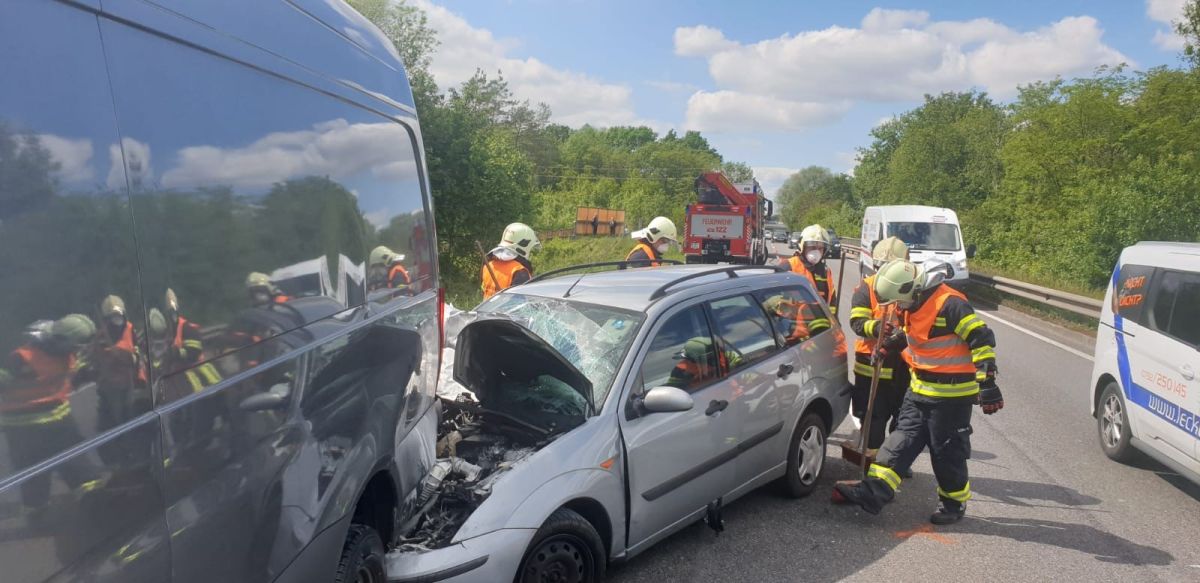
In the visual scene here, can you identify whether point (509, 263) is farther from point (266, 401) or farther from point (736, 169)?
point (736, 169)

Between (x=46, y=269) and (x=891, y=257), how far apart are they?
543 centimetres

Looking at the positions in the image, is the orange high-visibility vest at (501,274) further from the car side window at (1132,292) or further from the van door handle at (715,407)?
the car side window at (1132,292)

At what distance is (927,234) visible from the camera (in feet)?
62.5

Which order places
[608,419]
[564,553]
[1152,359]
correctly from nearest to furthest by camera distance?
[564,553] < [608,419] < [1152,359]

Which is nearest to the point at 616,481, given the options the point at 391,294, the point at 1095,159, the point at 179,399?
the point at 391,294

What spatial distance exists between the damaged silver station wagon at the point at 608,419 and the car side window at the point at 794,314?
0.07 feet

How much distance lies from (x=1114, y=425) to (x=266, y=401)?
22.3ft

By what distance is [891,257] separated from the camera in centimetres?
583

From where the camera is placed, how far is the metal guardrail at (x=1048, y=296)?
13.7 meters

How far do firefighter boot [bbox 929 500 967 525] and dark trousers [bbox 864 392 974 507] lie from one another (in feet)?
0.04

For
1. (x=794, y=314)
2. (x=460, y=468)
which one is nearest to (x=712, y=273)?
(x=794, y=314)

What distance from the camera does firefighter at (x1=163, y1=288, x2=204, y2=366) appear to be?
65.8 inches

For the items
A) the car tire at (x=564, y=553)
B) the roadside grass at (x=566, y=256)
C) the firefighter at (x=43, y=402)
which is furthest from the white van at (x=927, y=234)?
the firefighter at (x=43, y=402)

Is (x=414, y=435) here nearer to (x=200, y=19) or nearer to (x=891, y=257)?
(x=200, y=19)
